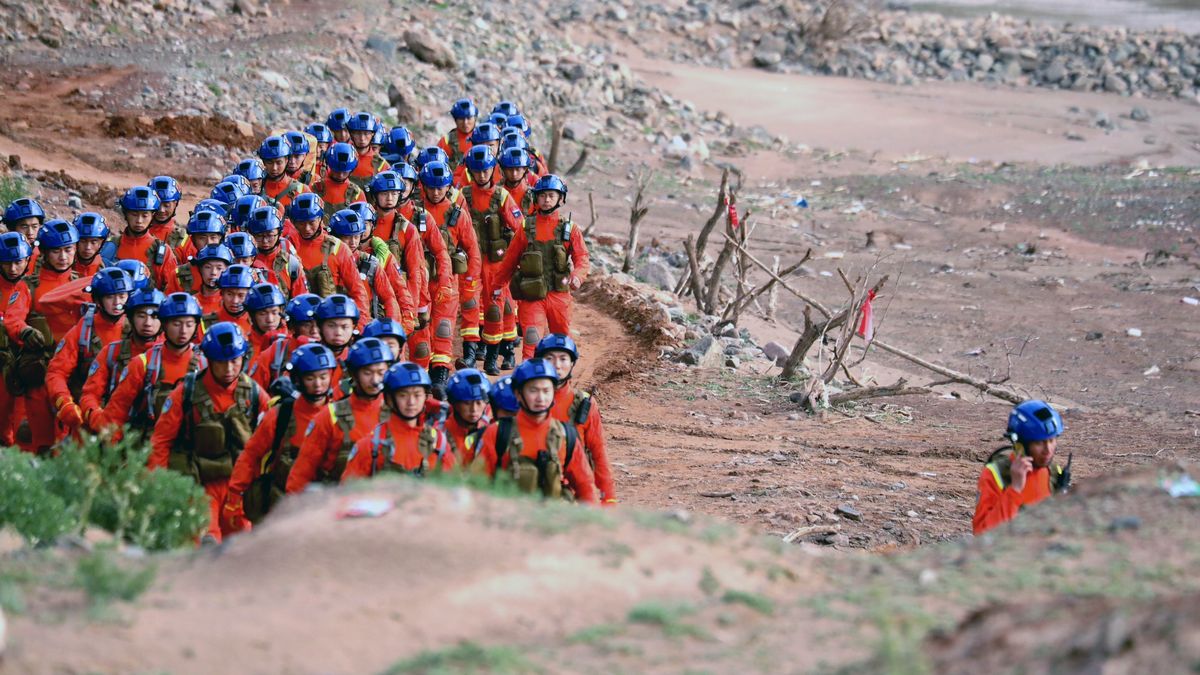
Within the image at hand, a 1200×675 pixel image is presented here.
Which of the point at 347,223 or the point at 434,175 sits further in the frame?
the point at 434,175

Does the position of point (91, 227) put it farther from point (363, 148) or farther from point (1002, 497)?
point (1002, 497)

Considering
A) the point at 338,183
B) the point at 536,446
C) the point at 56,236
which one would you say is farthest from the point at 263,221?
the point at 536,446

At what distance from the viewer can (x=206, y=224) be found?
Answer: 1148 centimetres

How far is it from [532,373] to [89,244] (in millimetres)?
4748

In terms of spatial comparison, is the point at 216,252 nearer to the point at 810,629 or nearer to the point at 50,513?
the point at 50,513

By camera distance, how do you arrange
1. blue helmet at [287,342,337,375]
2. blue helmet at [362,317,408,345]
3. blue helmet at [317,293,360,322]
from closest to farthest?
blue helmet at [287,342,337,375] → blue helmet at [362,317,408,345] → blue helmet at [317,293,360,322]

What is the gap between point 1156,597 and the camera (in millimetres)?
5891

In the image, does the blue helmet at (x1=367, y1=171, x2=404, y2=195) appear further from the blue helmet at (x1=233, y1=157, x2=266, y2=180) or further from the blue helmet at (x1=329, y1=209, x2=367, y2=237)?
the blue helmet at (x1=233, y1=157, x2=266, y2=180)

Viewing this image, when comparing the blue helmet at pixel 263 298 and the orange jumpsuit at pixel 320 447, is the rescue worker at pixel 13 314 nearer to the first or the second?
the blue helmet at pixel 263 298

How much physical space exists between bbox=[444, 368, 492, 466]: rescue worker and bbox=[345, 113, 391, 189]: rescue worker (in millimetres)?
6894

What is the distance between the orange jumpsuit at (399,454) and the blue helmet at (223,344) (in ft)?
3.50

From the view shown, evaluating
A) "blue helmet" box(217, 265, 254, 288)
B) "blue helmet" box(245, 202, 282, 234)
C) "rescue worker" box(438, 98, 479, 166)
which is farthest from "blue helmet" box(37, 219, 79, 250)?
"rescue worker" box(438, 98, 479, 166)

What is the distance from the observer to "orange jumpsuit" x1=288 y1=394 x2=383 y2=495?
8.20 metres

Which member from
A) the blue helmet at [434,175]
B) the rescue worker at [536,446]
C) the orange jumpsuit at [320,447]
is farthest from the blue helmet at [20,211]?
the rescue worker at [536,446]
